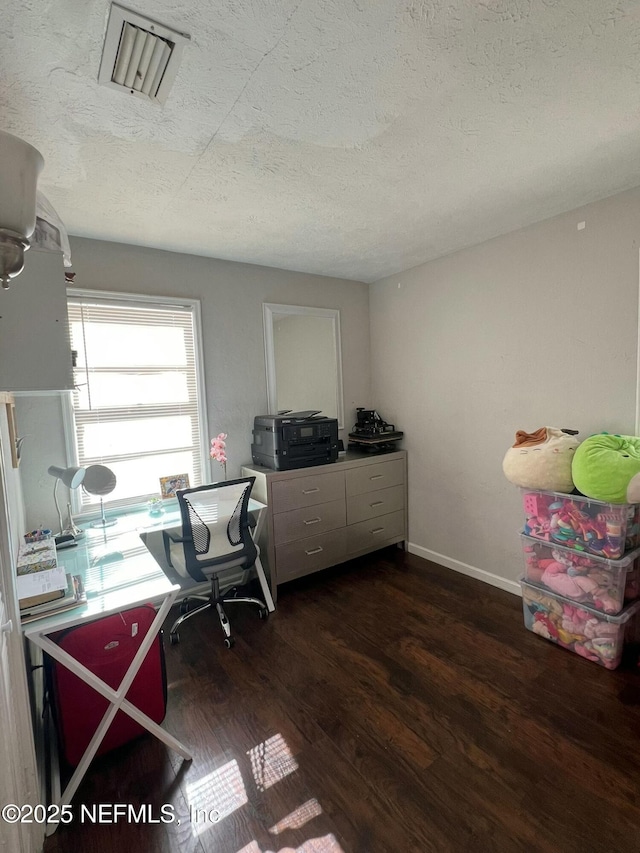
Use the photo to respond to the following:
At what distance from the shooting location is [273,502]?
2811mm

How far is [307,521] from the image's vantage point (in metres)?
2.97

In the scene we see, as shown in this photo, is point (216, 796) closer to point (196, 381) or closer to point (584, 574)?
point (584, 574)

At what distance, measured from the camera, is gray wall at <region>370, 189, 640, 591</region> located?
2.23 m

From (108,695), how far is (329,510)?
1842 mm

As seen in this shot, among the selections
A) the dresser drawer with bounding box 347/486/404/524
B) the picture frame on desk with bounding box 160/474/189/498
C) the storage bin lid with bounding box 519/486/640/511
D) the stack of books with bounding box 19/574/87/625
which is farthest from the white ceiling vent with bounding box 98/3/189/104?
the dresser drawer with bounding box 347/486/404/524

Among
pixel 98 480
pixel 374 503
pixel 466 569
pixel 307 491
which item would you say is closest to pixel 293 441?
pixel 307 491

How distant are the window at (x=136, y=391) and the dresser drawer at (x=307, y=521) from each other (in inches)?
29.8

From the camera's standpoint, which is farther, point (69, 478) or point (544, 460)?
point (544, 460)

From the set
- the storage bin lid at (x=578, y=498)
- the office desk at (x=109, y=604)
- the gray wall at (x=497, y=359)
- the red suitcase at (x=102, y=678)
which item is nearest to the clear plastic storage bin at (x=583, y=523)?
the storage bin lid at (x=578, y=498)

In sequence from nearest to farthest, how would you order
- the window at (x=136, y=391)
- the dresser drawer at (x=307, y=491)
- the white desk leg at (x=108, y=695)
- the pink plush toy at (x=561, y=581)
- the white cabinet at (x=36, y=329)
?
1. the white cabinet at (x=36, y=329)
2. the white desk leg at (x=108, y=695)
3. the pink plush toy at (x=561, y=581)
4. the window at (x=136, y=391)
5. the dresser drawer at (x=307, y=491)

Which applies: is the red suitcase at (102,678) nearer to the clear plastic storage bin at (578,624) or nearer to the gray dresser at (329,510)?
the gray dresser at (329,510)

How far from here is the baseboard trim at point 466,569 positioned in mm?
2837

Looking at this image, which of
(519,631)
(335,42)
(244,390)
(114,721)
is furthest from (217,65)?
(519,631)

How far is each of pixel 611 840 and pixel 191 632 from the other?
2176 mm
